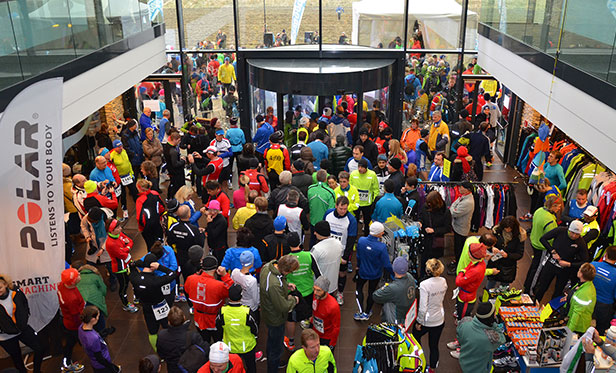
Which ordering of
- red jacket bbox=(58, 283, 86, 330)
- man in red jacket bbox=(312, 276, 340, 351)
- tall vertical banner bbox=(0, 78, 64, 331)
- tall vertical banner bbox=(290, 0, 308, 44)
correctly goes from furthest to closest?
tall vertical banner bbox=(290, 0, 308, 44) → red jacket bbox=(58, 283, 86, 330) → man in red jacket bbox=(312, 276, 340, 351) → tall vertical banner bbox=(0, 78, 64, 331)

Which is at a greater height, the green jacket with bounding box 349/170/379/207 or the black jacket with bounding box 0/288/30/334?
the green jacket with bounding box 349/170/379/207

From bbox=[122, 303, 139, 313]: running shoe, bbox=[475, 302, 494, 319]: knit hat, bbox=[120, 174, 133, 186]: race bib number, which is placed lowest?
Result: bbox=[122, 303, 139, 313]: running shoe

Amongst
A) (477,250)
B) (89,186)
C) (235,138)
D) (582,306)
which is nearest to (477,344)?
(477,250)

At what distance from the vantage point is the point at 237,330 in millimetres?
5445

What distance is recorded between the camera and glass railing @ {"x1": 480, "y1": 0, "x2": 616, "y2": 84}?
677cm

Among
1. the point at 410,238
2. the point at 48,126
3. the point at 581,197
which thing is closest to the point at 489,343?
the point at 410,238

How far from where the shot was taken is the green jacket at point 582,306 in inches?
235

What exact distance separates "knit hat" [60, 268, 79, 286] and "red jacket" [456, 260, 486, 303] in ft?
14.5

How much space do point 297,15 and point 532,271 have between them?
8.63 meters

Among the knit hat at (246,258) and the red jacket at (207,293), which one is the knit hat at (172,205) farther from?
the knit hat at (246,258)

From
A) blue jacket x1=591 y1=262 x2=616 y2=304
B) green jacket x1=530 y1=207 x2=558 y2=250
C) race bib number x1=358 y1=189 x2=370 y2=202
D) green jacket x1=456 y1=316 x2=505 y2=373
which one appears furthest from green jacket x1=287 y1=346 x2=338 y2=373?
green jacket x1=530 y1=207 x2=558 y2=250

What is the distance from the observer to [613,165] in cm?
652

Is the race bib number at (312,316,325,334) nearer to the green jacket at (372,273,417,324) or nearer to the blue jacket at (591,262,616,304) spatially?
the green jacket at (372,273,417,324)

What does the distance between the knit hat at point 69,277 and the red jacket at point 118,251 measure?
961 mm
